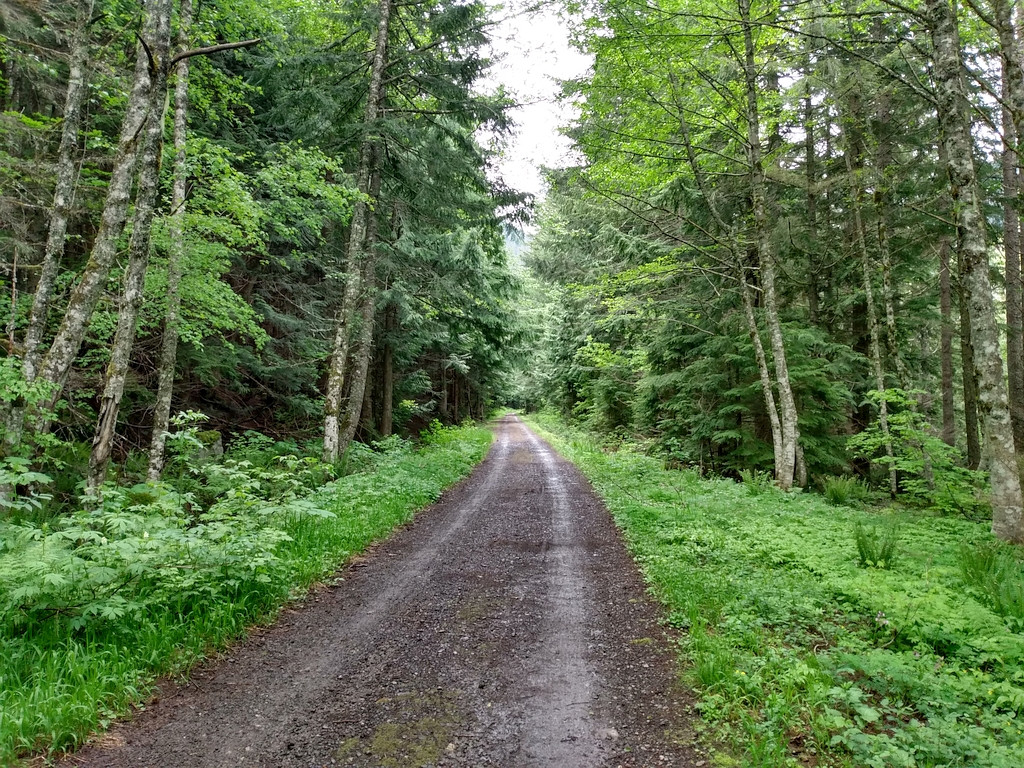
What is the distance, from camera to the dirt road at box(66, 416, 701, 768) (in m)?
3.30

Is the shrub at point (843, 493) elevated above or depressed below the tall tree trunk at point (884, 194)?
below

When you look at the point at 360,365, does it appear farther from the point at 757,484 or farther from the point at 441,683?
the point at 441,683

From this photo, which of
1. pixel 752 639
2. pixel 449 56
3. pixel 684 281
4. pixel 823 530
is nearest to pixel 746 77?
pixel 684 281

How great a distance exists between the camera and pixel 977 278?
258 inches

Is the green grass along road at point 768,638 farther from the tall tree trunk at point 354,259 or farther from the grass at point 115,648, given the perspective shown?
the tall tree trunk at point 354,259

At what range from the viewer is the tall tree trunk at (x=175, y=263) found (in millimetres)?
9516

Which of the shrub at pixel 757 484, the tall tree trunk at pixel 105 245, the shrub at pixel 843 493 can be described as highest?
the tall tree trunk at pixel 105 245

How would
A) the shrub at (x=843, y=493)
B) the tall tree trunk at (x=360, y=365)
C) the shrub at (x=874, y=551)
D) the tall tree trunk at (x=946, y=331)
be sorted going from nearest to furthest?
the shrub at (x=874, y=551) < the shrub at (x=843, y=493) < the tall tree trunk at (x=360, y=365) < the tall tree trunk at (x=946, y=331)

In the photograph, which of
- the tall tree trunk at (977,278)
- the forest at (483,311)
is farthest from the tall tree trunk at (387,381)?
the tall tree trunk at (977,278)

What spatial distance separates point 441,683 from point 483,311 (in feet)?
46.6

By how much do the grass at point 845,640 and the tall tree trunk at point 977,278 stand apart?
2.15ft

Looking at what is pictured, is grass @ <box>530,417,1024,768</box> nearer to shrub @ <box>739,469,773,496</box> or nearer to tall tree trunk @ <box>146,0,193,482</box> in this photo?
shrub @ <box>739,469,773,496</box>

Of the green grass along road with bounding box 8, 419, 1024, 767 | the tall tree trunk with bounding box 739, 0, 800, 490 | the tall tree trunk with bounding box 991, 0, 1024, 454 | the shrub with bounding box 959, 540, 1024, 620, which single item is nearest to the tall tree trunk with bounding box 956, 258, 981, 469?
the tall tree trunk with bounding box 991, 0, 1024, 454

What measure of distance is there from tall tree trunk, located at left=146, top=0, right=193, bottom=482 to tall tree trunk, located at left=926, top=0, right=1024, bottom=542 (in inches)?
469
